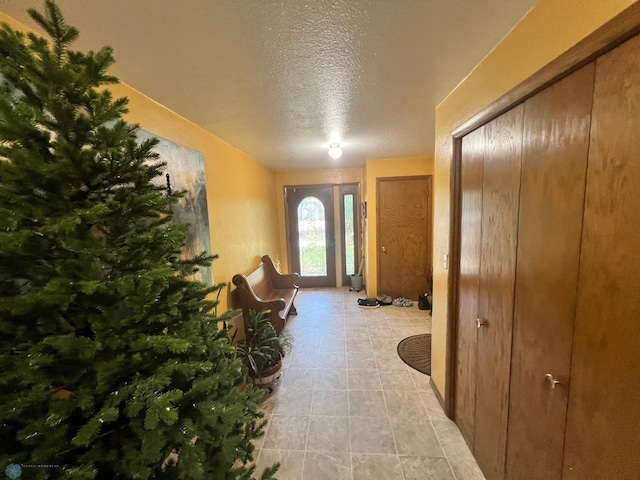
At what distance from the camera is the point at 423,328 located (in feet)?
11.3

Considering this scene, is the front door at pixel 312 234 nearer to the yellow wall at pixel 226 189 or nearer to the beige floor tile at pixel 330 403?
the yellow wall at pixel 226 189

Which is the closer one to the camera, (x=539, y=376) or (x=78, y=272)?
(x=78, y=272)

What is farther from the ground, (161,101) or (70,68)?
(161,101)

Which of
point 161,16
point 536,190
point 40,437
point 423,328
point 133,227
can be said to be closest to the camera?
point 40,437

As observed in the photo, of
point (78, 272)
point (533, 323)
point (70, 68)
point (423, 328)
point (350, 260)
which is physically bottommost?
point (423, 328)

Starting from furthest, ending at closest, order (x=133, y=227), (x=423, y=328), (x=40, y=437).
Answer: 1. (x=423, y=328)
2. (x=133, y=227)
3. (x=40, y=437)

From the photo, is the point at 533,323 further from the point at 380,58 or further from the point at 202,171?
the point at 202,171

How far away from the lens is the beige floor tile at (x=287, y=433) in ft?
5.90

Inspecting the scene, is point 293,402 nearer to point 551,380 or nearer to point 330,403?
point 330,403

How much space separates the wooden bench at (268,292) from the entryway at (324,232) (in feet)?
4.24

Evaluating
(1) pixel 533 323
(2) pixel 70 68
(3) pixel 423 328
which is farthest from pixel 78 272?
(3) pixel 423 328

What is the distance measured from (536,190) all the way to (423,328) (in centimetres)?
276

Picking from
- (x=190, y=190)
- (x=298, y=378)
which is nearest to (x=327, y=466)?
(x=298, y=378)

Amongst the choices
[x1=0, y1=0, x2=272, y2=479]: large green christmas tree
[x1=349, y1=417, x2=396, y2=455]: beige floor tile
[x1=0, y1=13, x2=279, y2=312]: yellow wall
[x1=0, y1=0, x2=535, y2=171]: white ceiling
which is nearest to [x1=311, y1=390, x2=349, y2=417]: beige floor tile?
[x1=349, y1=417, x2=396, y2=455]: beige floor tile
